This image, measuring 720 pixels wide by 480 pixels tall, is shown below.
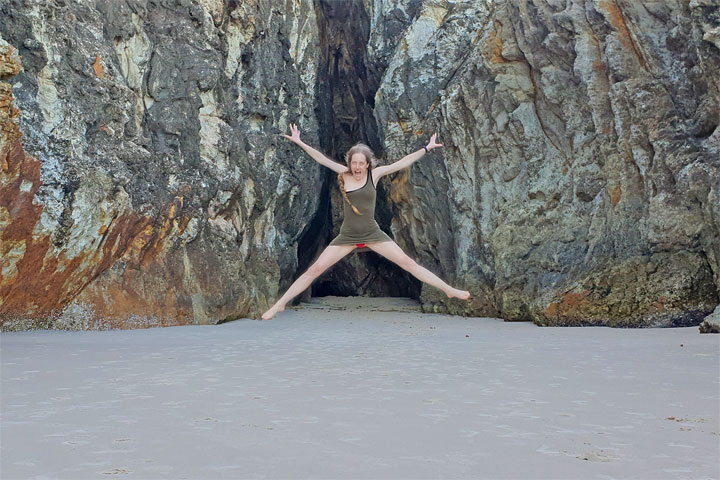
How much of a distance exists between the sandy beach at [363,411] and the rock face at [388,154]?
10.1 feet

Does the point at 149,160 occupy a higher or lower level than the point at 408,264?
higher

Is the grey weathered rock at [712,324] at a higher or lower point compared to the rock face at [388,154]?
lower

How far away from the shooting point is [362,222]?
6309 mm

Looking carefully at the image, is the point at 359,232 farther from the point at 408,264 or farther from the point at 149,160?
the point at 149,160

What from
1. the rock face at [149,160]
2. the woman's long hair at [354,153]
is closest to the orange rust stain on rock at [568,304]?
the rock face at [149,160]

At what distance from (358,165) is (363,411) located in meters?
2.66

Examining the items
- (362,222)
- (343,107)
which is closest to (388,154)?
(343,107)

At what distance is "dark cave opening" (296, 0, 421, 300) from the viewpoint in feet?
68.8

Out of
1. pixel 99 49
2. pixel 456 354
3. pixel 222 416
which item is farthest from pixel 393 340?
pixel 99 49

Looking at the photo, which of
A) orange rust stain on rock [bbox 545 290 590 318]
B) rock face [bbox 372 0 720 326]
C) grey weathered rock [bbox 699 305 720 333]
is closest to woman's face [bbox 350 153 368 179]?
grey weathered rock [bbox 699 305 720 333]

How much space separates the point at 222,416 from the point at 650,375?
12.1 ft

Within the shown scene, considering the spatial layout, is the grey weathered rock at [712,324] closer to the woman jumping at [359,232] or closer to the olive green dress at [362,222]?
the woman jumping at [359,232]

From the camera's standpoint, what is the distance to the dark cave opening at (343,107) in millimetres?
20984

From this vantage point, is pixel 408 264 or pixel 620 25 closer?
pixel 408 264
